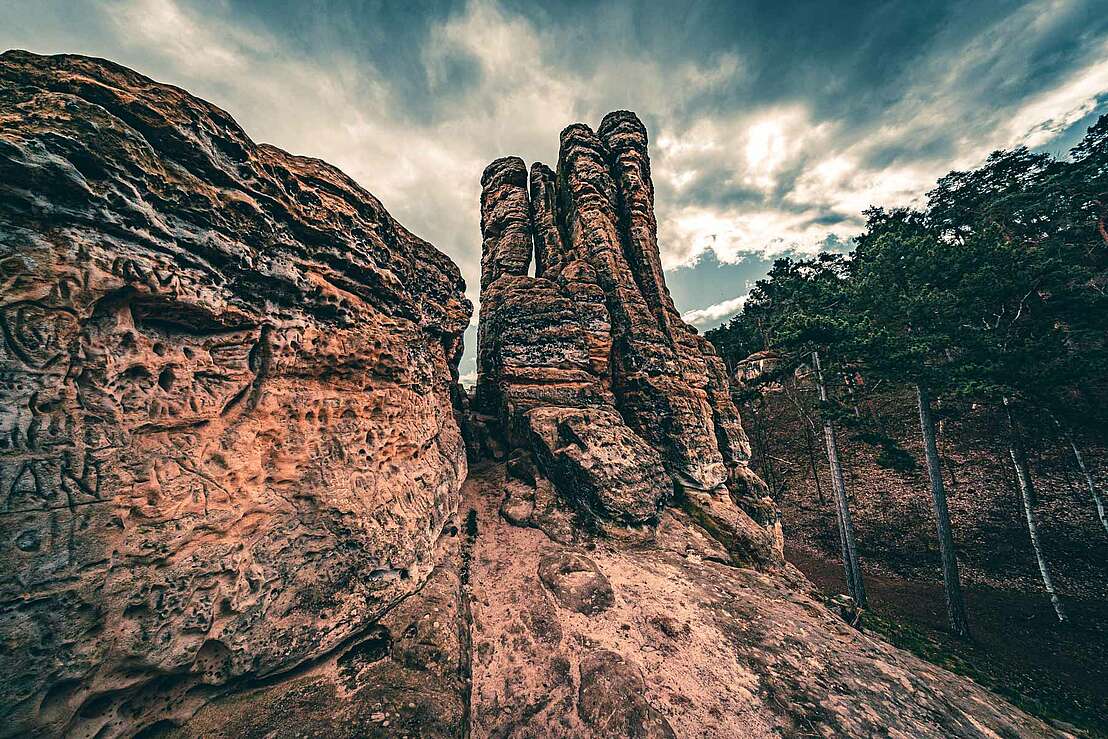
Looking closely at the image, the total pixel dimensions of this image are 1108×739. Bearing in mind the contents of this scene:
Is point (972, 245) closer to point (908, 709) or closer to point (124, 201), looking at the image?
point (908, 709)

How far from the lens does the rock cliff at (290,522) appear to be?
415 cm

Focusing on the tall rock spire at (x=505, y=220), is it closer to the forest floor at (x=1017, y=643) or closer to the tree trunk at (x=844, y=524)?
the tree trunk at (x=844, y=524)

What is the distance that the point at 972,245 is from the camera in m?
14.7

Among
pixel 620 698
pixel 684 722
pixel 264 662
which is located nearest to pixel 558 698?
pixel 620 698

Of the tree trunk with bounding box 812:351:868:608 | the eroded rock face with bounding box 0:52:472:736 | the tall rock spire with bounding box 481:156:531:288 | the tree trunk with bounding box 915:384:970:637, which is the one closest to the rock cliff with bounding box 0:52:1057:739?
the eroded rock face with bounding box 0:52:472:736

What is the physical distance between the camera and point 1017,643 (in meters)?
12.9

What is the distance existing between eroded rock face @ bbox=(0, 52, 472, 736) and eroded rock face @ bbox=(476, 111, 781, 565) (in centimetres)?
720

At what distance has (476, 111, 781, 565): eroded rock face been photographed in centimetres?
1300

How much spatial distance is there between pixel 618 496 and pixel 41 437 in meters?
12.1

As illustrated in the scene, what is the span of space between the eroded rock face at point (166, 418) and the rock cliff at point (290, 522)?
0.03 meters

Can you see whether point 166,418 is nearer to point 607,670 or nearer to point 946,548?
point 607,670

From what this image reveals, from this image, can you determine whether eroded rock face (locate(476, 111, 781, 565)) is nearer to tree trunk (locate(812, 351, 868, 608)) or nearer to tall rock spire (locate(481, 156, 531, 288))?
tall rock spire (locate(481, 156, 531, 288))

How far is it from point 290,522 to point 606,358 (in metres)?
13.1

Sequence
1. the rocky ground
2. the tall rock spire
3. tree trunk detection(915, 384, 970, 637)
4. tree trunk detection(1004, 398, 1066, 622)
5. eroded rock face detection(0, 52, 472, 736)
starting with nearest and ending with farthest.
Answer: eroded rock face detection(0, 52, 472, 736) → the rocky ground → tree trunk detection(915, 384, 970, 637) → tree trunk detection(1004, 398, 1066, 622) → the tall rock spire
